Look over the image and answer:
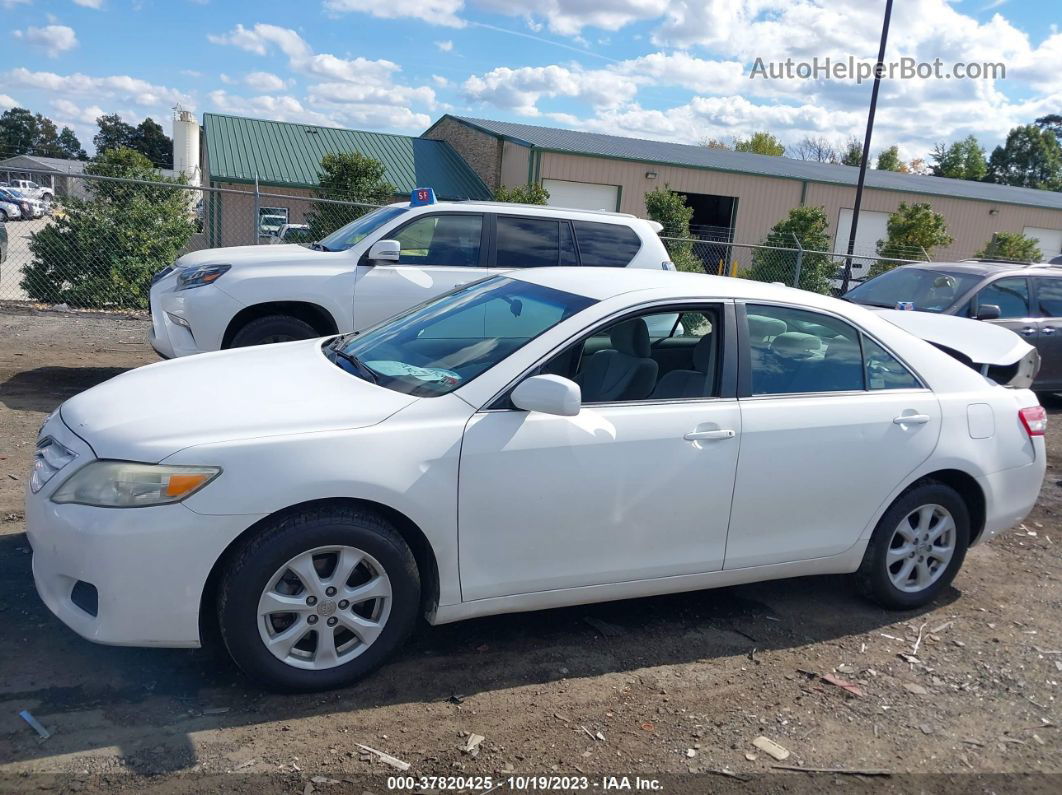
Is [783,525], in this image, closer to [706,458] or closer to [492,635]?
[706,458]

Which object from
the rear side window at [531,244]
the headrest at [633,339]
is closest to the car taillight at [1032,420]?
the headrest at [633,339]

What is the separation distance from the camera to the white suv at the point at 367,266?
7359mm

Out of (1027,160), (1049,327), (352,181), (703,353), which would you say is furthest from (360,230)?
(1027,160)

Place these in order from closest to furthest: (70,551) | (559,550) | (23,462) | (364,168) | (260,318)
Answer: (70,551), (559,550), (23,462), (260,318), (364,168)

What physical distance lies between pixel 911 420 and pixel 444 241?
4.78 meters

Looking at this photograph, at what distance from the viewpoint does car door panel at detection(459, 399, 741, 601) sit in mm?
3463

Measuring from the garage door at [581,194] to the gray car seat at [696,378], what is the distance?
26232 mm

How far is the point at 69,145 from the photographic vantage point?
106062 mm

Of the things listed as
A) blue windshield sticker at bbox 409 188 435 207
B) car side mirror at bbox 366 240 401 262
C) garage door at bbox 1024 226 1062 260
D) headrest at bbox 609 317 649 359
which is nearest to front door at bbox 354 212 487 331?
car side mirror at bbox 366 240 401 262

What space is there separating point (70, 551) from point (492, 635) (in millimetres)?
1806

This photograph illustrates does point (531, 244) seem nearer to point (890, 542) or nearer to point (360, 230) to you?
point (360, 230)

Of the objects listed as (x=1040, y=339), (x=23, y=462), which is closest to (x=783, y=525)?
(x=23, y=462)

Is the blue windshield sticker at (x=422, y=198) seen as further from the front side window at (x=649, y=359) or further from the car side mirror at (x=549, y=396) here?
the car side mirror at (x=549, y=396)

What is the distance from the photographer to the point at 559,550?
363 centimetres
